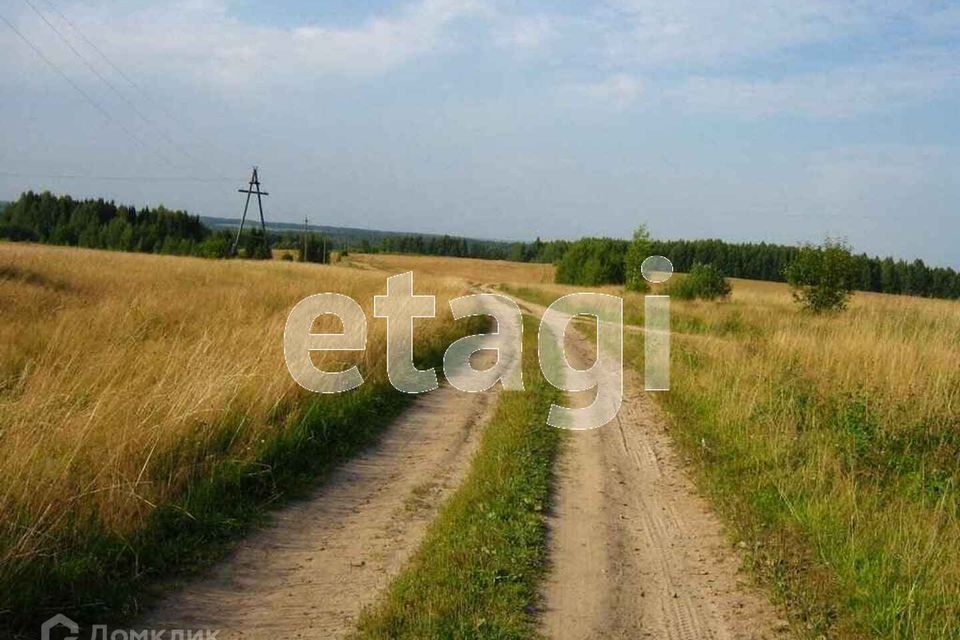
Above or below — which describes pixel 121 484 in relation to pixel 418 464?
above

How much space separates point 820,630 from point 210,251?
6111 centimetres

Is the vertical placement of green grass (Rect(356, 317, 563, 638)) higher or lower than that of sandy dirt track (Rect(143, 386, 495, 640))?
higher

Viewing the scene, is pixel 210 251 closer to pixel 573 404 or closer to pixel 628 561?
pixel 573 404

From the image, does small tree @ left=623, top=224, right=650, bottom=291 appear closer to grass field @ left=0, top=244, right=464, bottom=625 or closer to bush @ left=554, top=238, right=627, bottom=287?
bush @ left=554, top=238, right=627, bottom=287

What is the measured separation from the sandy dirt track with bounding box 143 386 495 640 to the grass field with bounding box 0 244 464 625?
0.27 m

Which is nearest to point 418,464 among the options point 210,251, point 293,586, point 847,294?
point 293,586

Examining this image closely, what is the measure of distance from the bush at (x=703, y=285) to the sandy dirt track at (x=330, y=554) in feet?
105

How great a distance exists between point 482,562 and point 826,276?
960 inches

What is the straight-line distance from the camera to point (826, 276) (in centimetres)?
2580

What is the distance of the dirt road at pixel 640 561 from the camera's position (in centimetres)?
434

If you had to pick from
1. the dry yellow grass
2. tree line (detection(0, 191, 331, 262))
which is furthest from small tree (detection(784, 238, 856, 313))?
the dry yellow grass

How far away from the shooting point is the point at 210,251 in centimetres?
6003

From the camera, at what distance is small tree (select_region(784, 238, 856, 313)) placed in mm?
25703

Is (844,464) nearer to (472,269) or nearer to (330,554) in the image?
(330,554)
